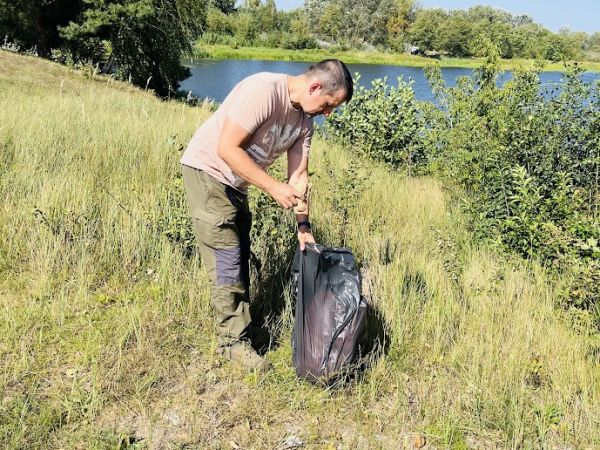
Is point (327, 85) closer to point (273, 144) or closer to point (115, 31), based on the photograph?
point (273, 144)

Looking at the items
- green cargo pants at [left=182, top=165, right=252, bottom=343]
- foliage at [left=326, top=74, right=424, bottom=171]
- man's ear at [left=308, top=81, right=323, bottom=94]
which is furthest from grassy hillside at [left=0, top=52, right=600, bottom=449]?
foliage at [left=326, top=74, right=424, bottom=171]

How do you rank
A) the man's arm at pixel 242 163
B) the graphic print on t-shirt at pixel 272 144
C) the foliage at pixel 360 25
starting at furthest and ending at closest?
the foliage at pixel 360 25 → the graphic print on t-shirt at pixel 272 144 → the man's arm at pixel 242 163

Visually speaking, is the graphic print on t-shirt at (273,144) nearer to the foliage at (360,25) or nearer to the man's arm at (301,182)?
the man's arm at (301,182)

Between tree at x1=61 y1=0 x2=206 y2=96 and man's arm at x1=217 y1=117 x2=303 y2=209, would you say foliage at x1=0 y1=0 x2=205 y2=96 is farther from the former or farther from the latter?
man's arm at x1=217 y1=117 x2=303 y2=209

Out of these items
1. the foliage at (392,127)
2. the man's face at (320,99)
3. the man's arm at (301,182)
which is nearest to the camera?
the man's face at (320,99)

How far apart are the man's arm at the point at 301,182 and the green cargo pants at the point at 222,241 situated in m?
0.32

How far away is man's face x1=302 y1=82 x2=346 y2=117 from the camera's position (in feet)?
9.04

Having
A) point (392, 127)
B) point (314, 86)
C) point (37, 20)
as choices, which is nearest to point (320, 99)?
point (314, 86)

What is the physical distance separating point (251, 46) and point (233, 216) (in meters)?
75.2

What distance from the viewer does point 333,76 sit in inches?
107

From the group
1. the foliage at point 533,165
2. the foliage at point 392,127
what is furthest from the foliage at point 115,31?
the foliage at point 533,165

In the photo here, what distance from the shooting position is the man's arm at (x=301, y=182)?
3119 mm

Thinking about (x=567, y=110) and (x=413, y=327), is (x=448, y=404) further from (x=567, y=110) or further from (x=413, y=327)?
(x=567, y=110)

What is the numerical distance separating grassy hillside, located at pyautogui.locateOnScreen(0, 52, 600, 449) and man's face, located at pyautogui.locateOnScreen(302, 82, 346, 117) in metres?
1.35
